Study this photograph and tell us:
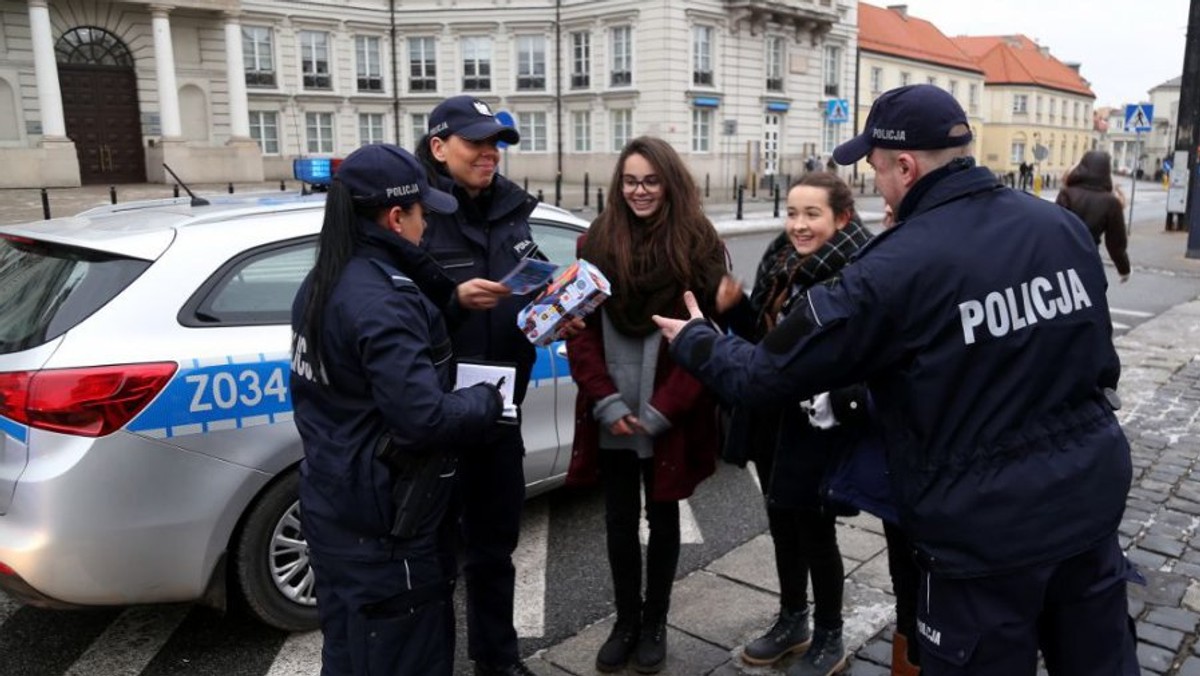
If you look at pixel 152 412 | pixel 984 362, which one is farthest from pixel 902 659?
pixel 152 412

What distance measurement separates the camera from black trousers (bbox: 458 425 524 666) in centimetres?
322

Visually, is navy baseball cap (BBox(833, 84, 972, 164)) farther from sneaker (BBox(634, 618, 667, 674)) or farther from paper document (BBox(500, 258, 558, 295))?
sneaker (BBox(634, 618, 667, 674))

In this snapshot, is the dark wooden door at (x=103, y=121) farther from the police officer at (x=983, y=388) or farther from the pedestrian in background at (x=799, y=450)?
the police officer at (x=983, y=388)

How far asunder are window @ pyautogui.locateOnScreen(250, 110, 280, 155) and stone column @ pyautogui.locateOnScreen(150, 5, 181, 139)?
28.1 ft

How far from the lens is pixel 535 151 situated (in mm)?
43875

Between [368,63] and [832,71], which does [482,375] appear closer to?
[368,63]

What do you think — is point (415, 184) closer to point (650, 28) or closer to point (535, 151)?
point (650, 28)

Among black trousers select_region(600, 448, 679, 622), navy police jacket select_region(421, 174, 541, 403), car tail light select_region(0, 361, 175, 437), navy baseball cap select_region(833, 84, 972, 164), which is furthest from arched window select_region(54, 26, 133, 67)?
navy baseball cap select_region(833, 84, 972, 164)

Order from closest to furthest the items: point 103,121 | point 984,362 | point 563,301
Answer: point 984,362, point 563,301, point 103,121

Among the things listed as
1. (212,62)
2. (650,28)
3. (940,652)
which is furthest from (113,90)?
(940,652)

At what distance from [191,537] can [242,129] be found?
35.3 metres

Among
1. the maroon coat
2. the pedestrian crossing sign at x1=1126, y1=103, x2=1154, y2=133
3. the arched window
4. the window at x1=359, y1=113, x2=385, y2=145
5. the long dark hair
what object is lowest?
the maroon coat

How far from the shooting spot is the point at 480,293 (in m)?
2.81

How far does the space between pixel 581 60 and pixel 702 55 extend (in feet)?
18.4
